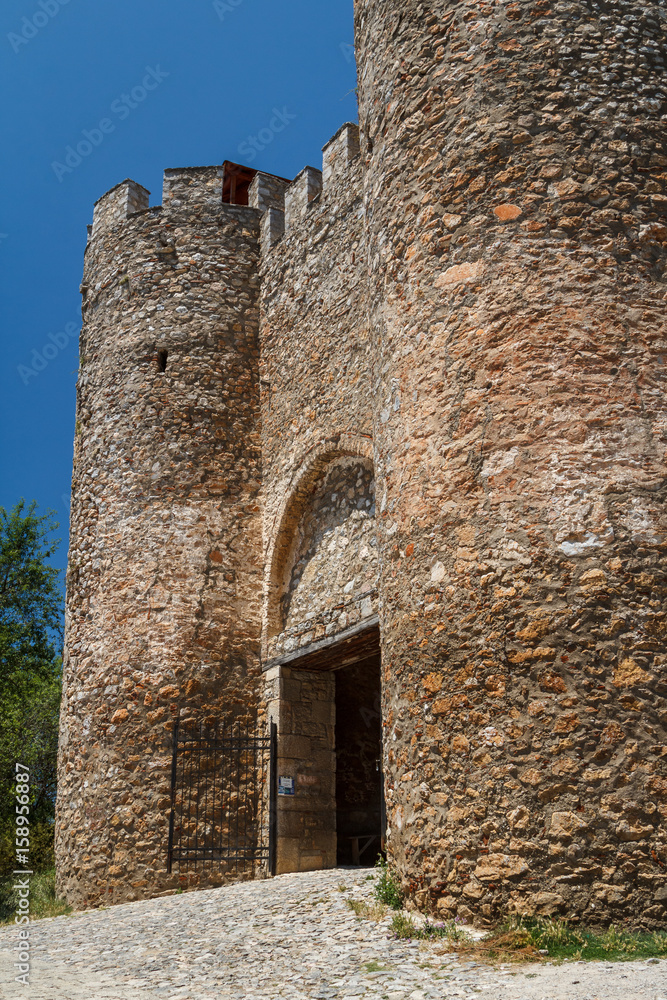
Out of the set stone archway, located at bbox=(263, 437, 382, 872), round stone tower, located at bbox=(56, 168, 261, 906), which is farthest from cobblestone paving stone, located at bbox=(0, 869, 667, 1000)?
round stone tower, located at bbox=(56, 168, 261, 906)

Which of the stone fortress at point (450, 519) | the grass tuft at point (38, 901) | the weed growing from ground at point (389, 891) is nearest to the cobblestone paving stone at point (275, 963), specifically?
the weed growing from ground at point (389, 891)

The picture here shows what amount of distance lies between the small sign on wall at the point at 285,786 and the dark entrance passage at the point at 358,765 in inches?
108

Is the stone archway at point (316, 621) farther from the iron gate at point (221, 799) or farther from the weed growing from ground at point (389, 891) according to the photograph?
the weed growing from ground at point (389, 891)

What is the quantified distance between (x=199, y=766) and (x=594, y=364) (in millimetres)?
5691

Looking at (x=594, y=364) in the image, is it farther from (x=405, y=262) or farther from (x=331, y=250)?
(x=331, y=250)

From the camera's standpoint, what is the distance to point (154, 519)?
9883 mm

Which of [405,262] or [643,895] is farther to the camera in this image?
[405,262]

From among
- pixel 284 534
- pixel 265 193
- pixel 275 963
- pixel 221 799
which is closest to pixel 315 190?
pixel 265 193

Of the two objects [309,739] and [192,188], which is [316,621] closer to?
[309,739]

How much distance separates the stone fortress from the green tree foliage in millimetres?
5527

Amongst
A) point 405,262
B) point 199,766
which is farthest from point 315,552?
point 405,262

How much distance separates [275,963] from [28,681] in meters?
13.9

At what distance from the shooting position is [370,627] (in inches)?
313

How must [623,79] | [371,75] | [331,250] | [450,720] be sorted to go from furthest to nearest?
1. [331,250]
2. [371,75]
3. [623,79]
4. [450,720]
